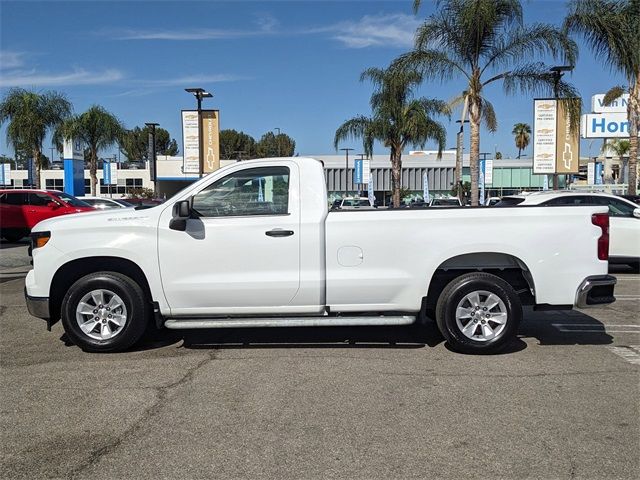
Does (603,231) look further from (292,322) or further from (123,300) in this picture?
(123,300)

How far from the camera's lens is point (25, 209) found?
65.2ft

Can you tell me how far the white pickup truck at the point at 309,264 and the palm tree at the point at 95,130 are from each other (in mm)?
30021

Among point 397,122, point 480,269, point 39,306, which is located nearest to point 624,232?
point 480,269

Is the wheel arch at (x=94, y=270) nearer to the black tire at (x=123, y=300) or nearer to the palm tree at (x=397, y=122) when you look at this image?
the black tire at (x=123, y=300)

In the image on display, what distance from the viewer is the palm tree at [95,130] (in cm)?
3425

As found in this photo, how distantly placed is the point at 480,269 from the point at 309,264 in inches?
72.4

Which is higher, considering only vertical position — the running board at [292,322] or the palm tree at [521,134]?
the palm tree at [521,134]

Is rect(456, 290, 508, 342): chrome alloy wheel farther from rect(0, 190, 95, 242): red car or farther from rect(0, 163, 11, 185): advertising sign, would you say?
rect(0, 163, 11, 185): advertising sign

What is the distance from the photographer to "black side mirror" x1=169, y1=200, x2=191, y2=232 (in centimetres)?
600

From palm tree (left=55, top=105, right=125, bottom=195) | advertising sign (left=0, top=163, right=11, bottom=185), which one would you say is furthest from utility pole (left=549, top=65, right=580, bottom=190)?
advertising sign (left=0, top=163, right=11, bottom=185)

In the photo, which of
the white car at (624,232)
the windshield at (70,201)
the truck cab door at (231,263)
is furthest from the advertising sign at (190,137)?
the truck cab door at (231,263)

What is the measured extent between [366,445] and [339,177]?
202ft

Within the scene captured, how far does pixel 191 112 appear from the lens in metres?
24.2

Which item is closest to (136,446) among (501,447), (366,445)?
(366,445)
